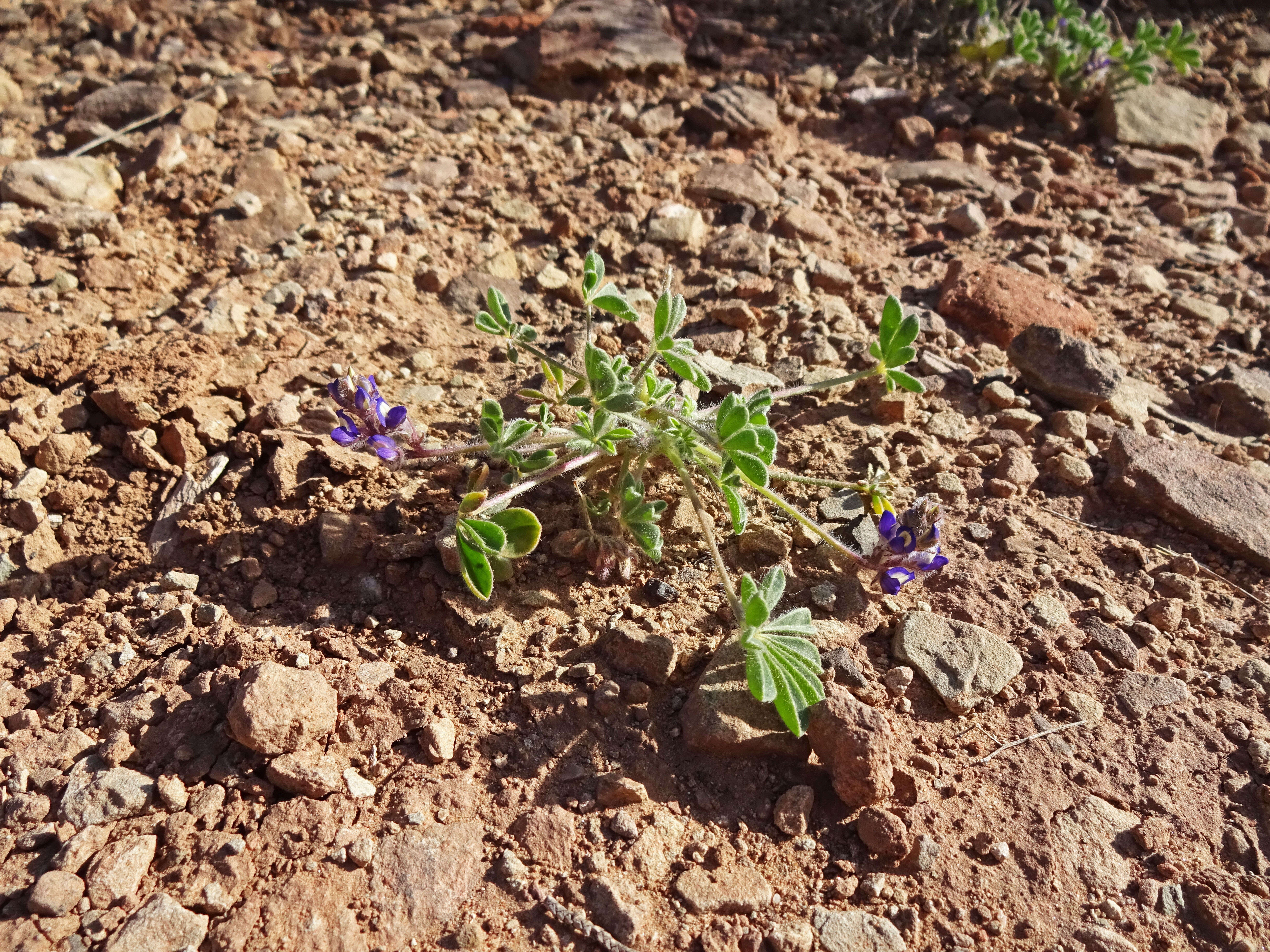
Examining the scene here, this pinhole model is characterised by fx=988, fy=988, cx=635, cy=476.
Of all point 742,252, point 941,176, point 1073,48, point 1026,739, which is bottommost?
point 1026,739

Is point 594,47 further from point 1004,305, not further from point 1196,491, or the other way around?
point 1196,491

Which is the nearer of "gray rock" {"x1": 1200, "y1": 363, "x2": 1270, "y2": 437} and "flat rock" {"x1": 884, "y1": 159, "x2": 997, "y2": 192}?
"gray rock" {"x1": 1200, "y1": 363, "x2": 1270, "y2": 437}

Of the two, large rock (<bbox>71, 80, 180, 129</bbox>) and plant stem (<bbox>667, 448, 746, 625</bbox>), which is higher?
large rock (<bbox>71, 80, 180, 129</bbox>)

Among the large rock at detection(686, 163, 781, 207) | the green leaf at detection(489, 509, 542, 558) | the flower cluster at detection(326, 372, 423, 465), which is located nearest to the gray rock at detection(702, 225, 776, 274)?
the large rock at detection(686, 163, 781, 207)

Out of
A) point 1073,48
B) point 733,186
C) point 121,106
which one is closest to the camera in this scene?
point 733,186

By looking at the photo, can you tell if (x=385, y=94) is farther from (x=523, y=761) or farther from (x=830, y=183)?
(x=523, y=761)

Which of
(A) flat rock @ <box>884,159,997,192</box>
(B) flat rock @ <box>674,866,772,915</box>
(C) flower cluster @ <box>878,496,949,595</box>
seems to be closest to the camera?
(B) flat rock @ <box>674,866,772,915</box>

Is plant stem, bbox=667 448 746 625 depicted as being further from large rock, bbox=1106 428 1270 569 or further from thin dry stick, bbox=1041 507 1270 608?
large rock, bbox=1106 428 1270 569

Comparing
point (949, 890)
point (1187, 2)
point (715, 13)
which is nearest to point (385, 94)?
point (715, 13)

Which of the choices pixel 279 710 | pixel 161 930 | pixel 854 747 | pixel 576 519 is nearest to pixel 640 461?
pixel 576 519
